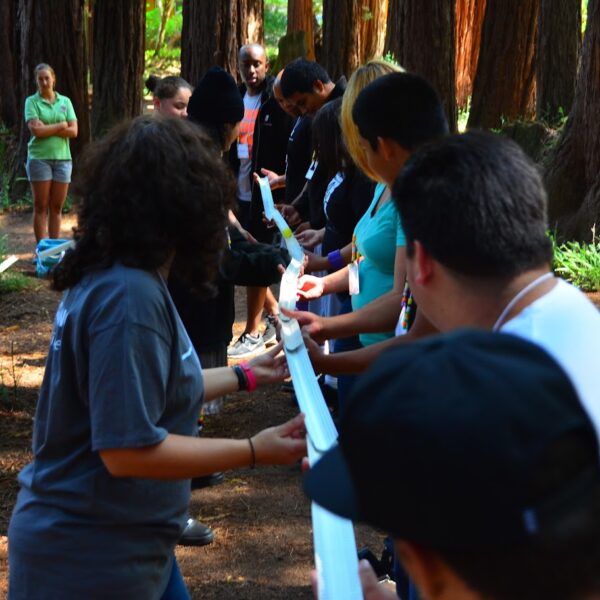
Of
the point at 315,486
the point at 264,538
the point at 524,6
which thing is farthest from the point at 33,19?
the point at 315,486

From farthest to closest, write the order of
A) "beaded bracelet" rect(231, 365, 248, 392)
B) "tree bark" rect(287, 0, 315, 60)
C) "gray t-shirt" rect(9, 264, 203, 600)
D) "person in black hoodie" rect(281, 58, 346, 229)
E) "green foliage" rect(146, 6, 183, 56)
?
"green foliage" rect(146, 6, 183, 56), "tree bark" rect(287, 0, 315, 60), "person in black hoodie" rect(281, 58, 346, 229), "beaded bracelet" rect(231, 365, 248, 392), "gray t-shirt" rect(9, 264, 203, 600)

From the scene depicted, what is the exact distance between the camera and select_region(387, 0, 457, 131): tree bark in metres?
12.9

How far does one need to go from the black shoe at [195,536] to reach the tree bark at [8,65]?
1344 centimetres

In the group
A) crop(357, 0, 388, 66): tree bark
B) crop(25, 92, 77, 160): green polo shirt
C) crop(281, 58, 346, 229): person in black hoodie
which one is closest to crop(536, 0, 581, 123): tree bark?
crop(25, 92, 77, 160): green polo shirt

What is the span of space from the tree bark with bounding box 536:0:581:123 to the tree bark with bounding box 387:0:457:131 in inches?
44.3

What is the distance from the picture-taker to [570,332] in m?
1.86

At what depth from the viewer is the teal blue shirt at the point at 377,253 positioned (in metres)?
3.83

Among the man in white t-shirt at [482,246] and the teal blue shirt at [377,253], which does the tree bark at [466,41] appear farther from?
the man in white t-shirt at [482,246]

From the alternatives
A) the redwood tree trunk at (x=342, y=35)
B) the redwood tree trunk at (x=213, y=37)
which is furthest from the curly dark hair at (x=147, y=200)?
the redwood tree trunk at (x=342, y=35)

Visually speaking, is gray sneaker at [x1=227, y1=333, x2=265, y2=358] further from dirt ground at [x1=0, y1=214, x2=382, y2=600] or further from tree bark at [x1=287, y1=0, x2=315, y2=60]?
tree bark at [x1=287, y1=0, x2=315, y2=60]

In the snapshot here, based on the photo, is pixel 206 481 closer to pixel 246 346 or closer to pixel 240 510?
pixel 240 510

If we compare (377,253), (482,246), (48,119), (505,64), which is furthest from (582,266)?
(482,246)

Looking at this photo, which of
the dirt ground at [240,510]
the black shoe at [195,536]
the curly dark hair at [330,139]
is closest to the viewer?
the dirt ground at [240,510]

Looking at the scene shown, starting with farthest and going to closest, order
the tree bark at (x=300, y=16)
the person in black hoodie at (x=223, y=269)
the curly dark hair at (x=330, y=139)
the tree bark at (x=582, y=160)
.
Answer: the tree bark at (x=300, y=16), the tree bark at (x=582, y=160), the curly dark hair at (x=330, y=139), the person in black hoodie at (x=223, y=269)
